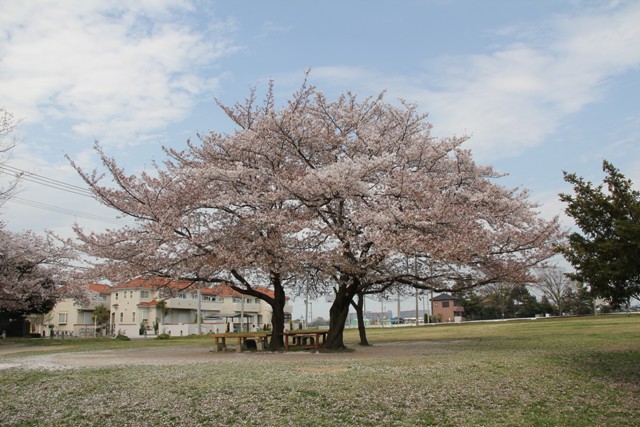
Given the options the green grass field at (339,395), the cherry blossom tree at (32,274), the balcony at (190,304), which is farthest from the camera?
the balcony at (190,304)

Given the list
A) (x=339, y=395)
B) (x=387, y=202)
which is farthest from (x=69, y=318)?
(x=339, y=395)

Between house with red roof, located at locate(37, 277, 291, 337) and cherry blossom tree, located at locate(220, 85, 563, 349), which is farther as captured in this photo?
house with red roof, located at locate(37, 277, 291, 337)

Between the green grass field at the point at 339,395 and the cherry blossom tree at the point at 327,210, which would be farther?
the cherry blossom tree at the point at 327,210

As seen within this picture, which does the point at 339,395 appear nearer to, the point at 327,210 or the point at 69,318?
the point at 327,210

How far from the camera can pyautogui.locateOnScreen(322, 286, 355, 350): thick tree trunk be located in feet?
64.0

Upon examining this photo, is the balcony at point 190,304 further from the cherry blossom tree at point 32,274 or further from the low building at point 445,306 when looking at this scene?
the low building at point 445,306

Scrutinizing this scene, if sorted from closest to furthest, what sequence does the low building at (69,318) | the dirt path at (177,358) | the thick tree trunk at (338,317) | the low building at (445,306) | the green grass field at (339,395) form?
the green grass field at (339,395) → the dirt path at (177,358) → the thick tree trunk at (338,317) → the low building at (69,318) → the low building at (445,306)

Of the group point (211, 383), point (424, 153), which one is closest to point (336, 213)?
point (424, 153)

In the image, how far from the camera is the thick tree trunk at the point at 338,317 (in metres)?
19.5

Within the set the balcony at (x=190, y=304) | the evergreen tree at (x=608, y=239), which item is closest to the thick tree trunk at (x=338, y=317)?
the evergreen tree at (x=608, y=239)

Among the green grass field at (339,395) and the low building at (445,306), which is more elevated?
the low building at (445,306)

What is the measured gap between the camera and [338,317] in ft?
65.0

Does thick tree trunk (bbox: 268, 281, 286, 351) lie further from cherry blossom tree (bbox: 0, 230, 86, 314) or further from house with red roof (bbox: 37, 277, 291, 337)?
house with red roof (bbox: 37, 277, 291, 337)

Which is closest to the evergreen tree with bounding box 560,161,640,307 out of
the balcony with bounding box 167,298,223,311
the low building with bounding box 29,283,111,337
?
the balcony with bounding box 167,298,223,311
